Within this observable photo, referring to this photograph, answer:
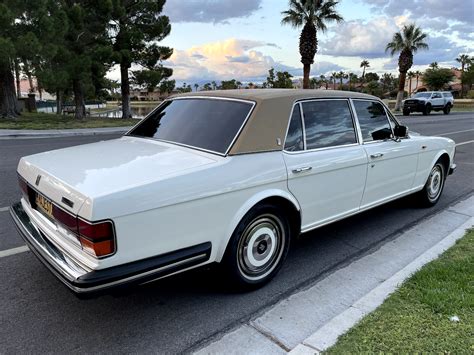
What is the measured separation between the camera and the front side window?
14.5 ft

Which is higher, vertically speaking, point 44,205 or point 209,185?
point 209,185

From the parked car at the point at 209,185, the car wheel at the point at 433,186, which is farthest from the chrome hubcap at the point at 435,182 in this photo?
the parked car at the point at 209,185

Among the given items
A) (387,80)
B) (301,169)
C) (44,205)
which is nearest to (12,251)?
(44,205)

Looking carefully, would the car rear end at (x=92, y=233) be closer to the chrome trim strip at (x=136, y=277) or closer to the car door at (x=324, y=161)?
the chrome trim strip at (x=136, y=277)

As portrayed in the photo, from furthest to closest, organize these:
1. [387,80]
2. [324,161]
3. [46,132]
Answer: [387,80] → [46,132] → [324,161]

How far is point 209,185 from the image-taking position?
112 inches

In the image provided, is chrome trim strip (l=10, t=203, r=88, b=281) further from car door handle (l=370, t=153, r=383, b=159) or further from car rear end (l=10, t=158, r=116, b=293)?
car door handle (l=370, t=153, r=383, b=159)

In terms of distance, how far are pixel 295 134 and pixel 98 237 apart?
199cm

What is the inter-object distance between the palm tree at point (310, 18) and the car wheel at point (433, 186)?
90.8 ft

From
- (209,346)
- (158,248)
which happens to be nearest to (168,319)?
(209,346)

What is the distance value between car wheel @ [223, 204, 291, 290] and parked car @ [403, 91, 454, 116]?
32.6 metres

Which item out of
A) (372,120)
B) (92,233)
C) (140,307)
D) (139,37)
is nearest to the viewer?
(92,233)

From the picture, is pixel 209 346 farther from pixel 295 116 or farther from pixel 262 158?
pixel 295 116

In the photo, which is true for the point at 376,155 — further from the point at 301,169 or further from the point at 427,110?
the point at 427,110
